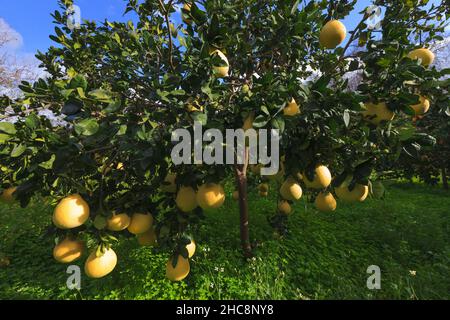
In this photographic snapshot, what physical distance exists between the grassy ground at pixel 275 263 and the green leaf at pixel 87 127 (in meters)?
2.02

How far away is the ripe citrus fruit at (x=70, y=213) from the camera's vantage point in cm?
165

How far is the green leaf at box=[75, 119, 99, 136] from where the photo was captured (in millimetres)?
1410

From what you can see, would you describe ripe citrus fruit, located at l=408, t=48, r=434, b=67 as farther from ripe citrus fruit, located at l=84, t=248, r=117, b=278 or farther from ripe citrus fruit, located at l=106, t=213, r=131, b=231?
ripe citrus fruit, located at l=84, t=248, r=117, b=278

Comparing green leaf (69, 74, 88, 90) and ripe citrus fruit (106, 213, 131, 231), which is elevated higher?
green leaf (69, 74, 88, 90)

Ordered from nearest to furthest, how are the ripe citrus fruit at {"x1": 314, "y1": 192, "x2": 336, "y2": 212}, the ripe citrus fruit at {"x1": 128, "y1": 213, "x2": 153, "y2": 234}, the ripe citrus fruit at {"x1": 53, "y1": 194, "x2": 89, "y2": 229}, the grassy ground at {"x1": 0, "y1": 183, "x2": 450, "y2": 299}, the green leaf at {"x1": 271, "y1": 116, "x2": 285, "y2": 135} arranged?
the green leaf at {"x1": 271, "y1": 116, "x2": 285, "y2": 135}, the ripe citrus fruit at {"x1": 53, "y1": 194, "x2": 89, "y2": 229}, the ripe citrus fruit at {"x1": 128, "y1": 213, "x2": 153, "y2": 234}, the ripe citrus fruit at {"x1": 314, "y1": 192, "x2": 336, "y2": 212}, the grassy ground at {"x1": 0, "y1": 183, "x2": 450, "y2": 299}

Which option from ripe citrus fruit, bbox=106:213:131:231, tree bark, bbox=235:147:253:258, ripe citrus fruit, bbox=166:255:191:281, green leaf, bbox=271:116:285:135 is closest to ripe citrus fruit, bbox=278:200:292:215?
tree bark, bbox=235:147:253:258

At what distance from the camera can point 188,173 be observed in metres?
1.96

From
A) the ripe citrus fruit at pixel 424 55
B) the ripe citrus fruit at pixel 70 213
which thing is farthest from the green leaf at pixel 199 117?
the ripe citrus fruit at pixel 424 55

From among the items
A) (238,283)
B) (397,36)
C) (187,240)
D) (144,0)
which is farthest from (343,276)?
(144,0)

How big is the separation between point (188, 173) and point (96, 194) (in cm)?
61

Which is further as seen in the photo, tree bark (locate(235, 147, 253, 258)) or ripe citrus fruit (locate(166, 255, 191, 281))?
tree bark (locate(235, 147, 253, 258))

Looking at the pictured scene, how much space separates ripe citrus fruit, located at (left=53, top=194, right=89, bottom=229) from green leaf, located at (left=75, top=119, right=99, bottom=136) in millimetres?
492

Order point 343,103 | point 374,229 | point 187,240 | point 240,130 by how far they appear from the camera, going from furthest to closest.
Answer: point 374,229 < point 187,240 < point 240,130 < point 343,103
